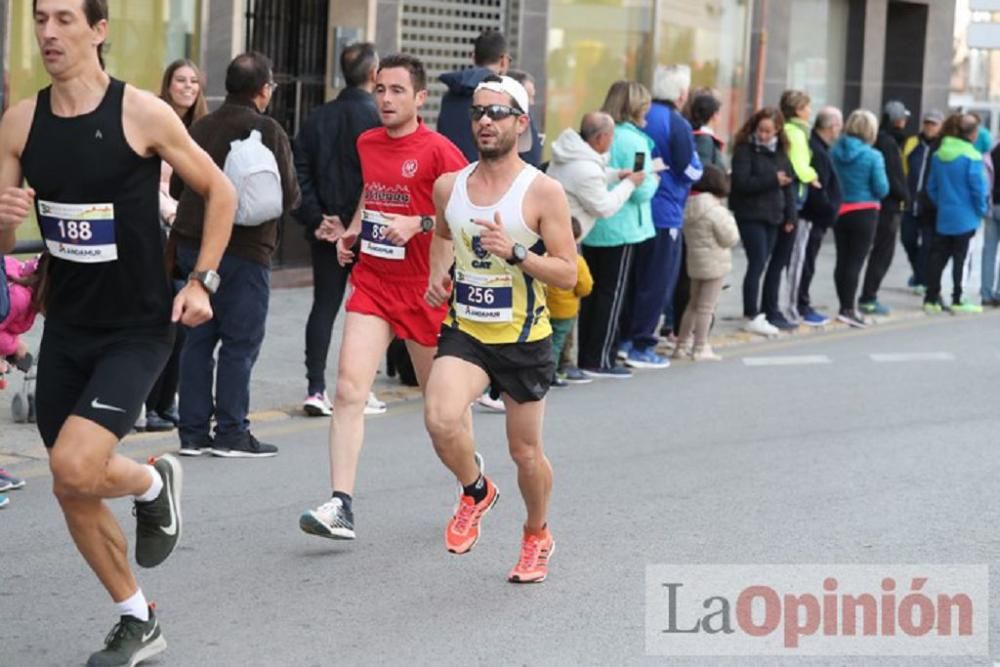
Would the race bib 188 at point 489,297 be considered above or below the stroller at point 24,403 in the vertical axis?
above

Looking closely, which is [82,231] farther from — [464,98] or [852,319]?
[852,319]

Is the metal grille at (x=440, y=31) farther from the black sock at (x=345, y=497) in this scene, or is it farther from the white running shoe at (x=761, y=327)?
the black sock at (x=345, y=497)

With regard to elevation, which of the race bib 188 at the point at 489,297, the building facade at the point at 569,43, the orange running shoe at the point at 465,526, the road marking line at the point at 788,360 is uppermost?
the building facade at the point at 569,43

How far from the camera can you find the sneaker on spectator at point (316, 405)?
10745 mm

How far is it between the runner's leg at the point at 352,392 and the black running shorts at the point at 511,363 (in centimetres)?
73

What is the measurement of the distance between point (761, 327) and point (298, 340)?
3.88 metres

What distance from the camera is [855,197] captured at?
53.7 ft

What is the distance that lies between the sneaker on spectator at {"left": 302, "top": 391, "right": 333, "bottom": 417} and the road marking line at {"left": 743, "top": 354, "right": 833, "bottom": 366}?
406cm

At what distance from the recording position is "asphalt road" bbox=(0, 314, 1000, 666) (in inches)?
248

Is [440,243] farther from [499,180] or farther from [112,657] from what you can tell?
[112,657]

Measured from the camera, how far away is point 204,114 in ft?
32.2

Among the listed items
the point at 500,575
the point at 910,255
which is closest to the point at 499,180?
the point at 500,575

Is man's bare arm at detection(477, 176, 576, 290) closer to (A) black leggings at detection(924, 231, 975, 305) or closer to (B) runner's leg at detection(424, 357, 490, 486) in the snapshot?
(B) runner's leg at detection(424, 357, 490, 486)

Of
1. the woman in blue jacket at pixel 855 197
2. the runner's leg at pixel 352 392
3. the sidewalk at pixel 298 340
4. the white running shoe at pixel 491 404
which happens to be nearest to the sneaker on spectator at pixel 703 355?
the sidewalk at pixel 298 340
